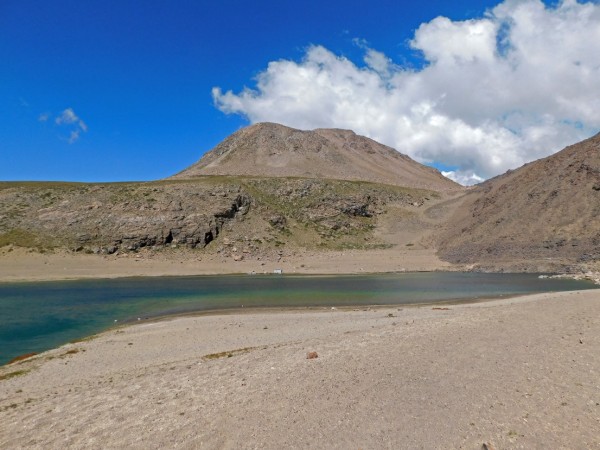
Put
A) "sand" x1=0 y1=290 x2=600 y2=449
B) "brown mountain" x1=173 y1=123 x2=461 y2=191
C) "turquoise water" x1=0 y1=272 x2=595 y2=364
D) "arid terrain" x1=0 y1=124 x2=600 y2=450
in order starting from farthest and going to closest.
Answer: "brown mountain" x1=173 y1=123 x2=461 y2=191 < "turquoise water" x1=0 y1=272 x2=595 y2=364 < "arid terrain" x1=0 y1=124 x2=600 y2=450 < "sand" x1=0 y1=290 x2=600 y2=449

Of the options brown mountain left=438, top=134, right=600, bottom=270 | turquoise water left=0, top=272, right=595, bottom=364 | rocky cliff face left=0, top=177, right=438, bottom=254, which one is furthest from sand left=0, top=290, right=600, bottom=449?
rocky cliff face left=0, top=177, right=438, bottom=254

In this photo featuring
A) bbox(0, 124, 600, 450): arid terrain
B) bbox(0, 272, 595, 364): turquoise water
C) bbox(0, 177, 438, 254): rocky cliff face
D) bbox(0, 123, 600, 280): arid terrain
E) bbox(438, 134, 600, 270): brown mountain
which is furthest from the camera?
bbox(0, 177, 438, 254): rocky cliff face

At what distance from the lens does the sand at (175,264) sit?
65125 mm

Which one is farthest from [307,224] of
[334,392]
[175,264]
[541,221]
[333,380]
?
[334,392]

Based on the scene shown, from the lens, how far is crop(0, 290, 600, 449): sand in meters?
8.48

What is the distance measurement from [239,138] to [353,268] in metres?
112

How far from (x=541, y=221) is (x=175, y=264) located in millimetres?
61573

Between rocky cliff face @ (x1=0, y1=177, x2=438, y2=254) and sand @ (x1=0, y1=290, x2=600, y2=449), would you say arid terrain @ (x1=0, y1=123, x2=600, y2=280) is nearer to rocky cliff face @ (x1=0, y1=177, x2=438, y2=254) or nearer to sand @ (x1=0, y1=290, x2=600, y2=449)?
rocky cliff face @ (x1=0, y1=177, x2=438, y2=254)

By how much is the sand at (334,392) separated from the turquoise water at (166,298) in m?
7.05

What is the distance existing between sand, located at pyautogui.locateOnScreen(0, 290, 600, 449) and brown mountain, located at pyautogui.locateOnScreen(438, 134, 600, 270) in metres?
50.1

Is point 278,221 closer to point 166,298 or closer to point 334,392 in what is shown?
point 166,298

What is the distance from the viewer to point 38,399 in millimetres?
12125

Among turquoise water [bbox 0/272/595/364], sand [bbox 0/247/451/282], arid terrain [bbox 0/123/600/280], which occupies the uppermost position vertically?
arid terrain [bbox 0/123/600/280]

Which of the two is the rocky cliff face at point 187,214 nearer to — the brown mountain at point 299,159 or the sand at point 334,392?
the brown mountain at point 299,159
